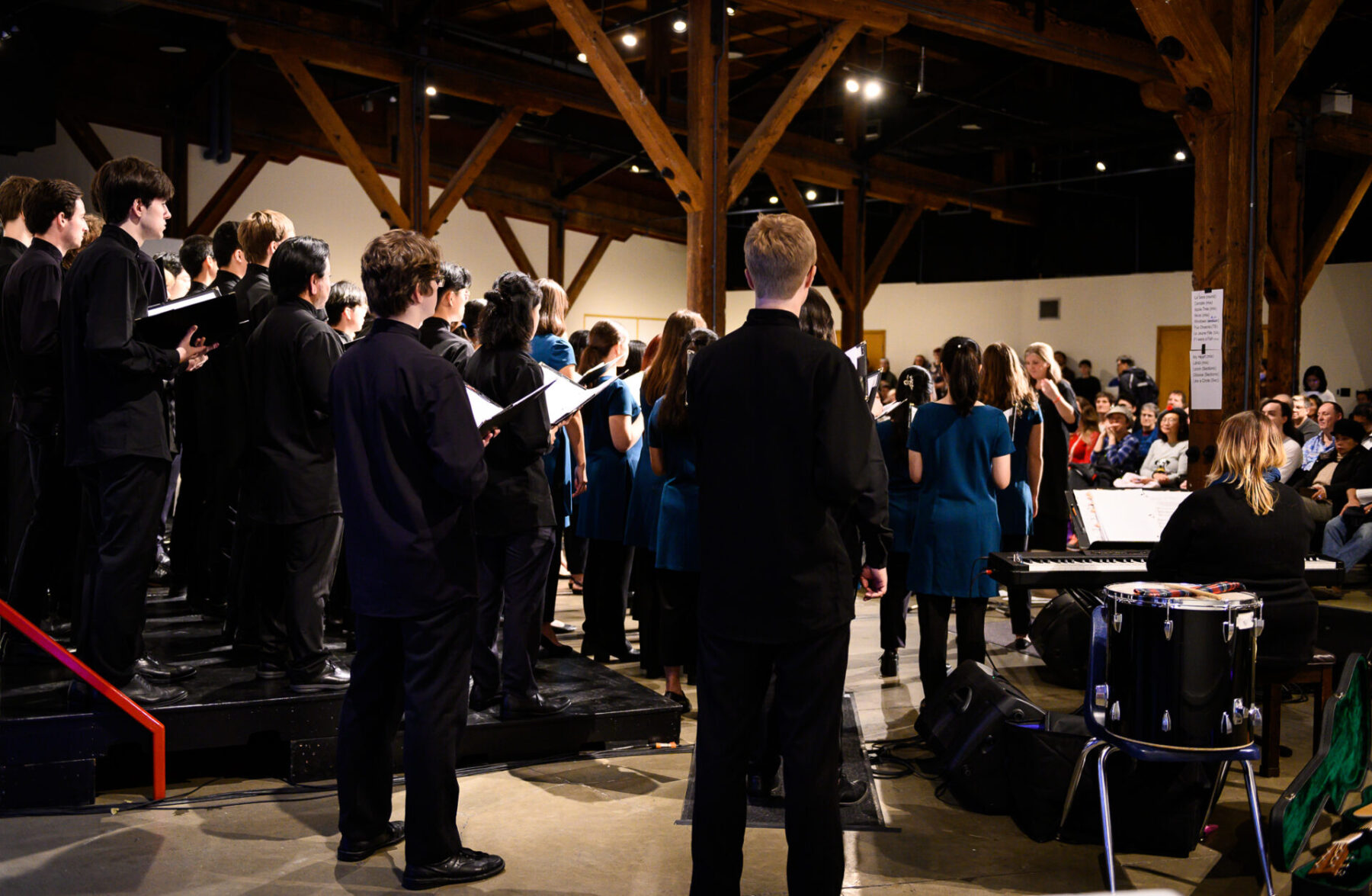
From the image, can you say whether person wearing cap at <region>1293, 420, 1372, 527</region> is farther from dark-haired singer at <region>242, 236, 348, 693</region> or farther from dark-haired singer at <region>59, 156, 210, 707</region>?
dark-haired singer at <region>59, 156, 210, 707</region>

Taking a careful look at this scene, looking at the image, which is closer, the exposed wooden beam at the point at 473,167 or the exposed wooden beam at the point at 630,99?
the exposed wooden beam at the point at 630,99

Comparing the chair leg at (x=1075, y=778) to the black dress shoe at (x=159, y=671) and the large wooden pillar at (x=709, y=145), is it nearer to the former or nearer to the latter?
the black dress shoe at (x=159, y=671)

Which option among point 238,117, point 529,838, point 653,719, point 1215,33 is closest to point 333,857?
point 529,838

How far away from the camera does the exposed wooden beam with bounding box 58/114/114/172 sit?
1203 centimetres

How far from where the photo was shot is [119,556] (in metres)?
3.51

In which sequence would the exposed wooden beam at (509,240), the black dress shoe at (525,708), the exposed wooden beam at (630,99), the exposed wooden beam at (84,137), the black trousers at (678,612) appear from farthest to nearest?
1. the exposed wooden beam at (509,240)
2. the exposed wooden beam at (84,137)
3. the exposed wooden beam at (630,99)
4. the black trousers at (678,612)
5. the black dress shoe at (525,708)

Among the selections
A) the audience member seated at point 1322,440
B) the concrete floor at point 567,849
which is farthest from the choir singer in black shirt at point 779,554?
the audience member seated at point 1322,440

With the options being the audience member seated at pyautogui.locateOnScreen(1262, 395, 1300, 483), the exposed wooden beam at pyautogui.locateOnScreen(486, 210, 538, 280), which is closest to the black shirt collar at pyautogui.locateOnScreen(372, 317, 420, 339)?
the audience member seated at pyautogui.locateOnScreen(1262, 395, 1300, 483)

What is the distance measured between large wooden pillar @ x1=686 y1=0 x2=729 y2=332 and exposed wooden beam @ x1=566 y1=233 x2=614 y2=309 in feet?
33.4

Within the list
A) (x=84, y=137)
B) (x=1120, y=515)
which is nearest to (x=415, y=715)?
(x=1120, y=515)

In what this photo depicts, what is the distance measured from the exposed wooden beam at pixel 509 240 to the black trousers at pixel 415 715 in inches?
523

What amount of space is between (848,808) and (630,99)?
4887 millimetres

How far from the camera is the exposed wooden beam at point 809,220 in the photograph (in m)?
12.6

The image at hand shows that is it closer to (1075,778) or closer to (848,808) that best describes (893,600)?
(848,808)
